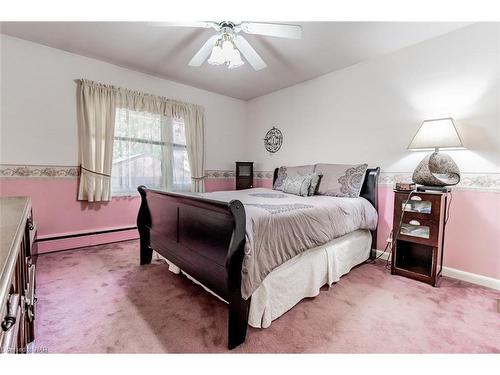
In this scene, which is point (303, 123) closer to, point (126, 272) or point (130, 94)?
point (130, 94)

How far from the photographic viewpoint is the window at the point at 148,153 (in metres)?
3.24

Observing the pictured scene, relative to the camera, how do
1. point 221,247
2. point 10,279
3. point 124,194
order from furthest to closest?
1. point 124,194
2. point 221,247
3. point 10,279

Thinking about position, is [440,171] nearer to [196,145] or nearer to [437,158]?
[437,158]

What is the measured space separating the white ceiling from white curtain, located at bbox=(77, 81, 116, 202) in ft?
1.56

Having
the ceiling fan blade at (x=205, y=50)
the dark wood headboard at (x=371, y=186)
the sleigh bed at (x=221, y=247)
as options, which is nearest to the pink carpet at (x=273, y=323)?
the sleigh bed at (x=221, y=247)

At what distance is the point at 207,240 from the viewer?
1.58 m

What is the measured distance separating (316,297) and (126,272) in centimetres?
177

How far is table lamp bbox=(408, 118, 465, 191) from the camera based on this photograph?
2.06 metres

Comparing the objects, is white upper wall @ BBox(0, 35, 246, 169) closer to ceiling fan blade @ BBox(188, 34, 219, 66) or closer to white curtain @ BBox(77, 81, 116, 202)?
white curtain @ BBox(77, 81, 116, 202)

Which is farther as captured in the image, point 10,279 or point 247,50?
point 247,50

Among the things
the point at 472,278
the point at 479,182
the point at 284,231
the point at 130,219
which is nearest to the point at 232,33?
the point at 284,231

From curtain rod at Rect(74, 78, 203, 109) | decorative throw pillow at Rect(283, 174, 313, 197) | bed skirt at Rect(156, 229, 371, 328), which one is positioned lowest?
bed skirt at Rect(156, 229, 371, 328)

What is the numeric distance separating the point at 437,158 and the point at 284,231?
1662 mm

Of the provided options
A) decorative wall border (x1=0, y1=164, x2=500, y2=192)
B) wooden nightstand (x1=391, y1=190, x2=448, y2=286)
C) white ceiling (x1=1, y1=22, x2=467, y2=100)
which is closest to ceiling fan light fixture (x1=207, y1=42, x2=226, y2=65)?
white ceiling (x1=1, y1=22, x2=467, y2=100)
